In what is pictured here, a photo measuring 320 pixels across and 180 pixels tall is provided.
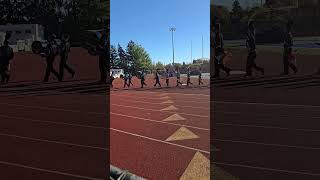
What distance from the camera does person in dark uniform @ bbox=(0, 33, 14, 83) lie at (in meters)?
15.6

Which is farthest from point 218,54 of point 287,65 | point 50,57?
point 50,57

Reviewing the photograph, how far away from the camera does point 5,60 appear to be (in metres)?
15.7

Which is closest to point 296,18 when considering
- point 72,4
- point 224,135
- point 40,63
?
point 72,4

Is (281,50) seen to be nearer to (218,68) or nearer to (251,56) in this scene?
(251,56)

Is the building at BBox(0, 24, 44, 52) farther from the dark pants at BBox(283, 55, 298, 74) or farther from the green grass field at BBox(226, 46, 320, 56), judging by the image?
the dark pants at BBox(283, 55, 298, 74)

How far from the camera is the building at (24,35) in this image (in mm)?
16297

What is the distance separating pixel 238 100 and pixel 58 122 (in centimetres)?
628

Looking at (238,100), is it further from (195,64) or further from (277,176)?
(195,64)

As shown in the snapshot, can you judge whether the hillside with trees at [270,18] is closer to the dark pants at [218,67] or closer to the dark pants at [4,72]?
the dark pants at [218,67]

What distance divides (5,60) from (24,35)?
1.40 m

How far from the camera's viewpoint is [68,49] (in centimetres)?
1644

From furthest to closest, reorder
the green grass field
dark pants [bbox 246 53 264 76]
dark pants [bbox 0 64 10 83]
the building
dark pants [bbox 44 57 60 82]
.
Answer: dark pants [bbox 246 53 264 76] → the building → the green grass field → dark pants [bbox 44 57 60 82] → dark pants [bbox 0 64 10 83]

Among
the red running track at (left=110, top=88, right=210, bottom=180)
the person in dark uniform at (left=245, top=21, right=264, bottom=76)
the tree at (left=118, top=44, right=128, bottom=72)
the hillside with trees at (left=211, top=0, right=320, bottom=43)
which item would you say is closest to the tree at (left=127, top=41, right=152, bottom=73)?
Answer: the tree at (left=118, top=44, right=128, bottom=72)

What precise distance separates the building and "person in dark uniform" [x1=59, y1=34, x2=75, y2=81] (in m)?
0.94
